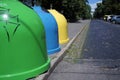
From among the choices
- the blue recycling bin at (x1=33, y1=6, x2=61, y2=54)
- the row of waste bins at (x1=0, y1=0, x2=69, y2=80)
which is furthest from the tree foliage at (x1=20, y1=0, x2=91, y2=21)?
the row of waste bins at (x1=0, y1=0, x2=69, y2=80)

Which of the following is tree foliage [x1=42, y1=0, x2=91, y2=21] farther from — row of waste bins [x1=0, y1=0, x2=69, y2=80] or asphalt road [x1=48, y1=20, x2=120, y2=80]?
row of waste bins [x1=0, y1=0, x2=69, y2=80]

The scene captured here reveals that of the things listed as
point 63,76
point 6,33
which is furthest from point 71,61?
point 6,33

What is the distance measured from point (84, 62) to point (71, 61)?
390mm

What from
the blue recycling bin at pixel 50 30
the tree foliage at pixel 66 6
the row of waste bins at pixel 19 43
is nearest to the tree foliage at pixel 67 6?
the tree foliage at pixel 66 6

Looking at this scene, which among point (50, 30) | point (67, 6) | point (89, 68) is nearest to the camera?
point (89, 68)

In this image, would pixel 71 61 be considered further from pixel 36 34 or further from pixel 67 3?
pixel 67 3

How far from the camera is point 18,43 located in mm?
5578

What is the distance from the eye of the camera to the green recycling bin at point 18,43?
217 inches

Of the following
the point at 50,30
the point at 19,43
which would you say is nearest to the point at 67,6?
the point at 50,30

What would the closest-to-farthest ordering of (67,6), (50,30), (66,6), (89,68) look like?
(89,68) < (50,30) < (66,6) < (67,6)

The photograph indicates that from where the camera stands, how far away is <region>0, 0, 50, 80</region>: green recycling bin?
217 inches

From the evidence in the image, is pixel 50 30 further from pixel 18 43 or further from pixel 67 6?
pixel 67 6

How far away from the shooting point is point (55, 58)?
9258 millimetres

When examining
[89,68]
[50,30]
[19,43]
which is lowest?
[89,68]
